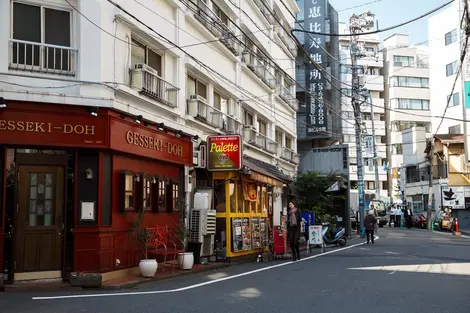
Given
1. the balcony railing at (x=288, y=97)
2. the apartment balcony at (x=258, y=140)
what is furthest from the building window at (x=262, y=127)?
the balcony railing at (x=288, y=97)

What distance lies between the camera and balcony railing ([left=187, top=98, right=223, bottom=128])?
18.5 meters

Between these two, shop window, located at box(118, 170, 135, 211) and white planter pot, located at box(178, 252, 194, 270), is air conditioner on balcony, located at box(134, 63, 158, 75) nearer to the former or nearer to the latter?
shop window, located at box(118, 170, 135, 211)

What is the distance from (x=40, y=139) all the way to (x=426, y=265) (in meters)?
11.2

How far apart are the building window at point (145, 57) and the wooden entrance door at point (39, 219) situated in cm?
→ 420

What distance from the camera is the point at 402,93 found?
69.1m

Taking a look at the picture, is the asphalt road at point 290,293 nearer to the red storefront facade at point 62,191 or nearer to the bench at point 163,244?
the bench at point 163,244

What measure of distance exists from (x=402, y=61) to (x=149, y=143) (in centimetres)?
6161

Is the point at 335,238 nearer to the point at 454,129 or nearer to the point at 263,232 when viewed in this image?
the point at 263,232

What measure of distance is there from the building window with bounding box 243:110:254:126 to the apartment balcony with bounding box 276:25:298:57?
24.8 ft

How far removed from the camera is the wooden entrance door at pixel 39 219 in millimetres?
12281

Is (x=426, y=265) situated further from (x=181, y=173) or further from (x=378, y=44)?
(x=378, y=44)

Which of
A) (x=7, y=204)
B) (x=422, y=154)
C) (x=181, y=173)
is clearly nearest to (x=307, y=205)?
(x=181, y=173)

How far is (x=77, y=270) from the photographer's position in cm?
1245

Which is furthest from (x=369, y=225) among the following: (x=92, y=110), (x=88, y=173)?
(x=92, y=110)
